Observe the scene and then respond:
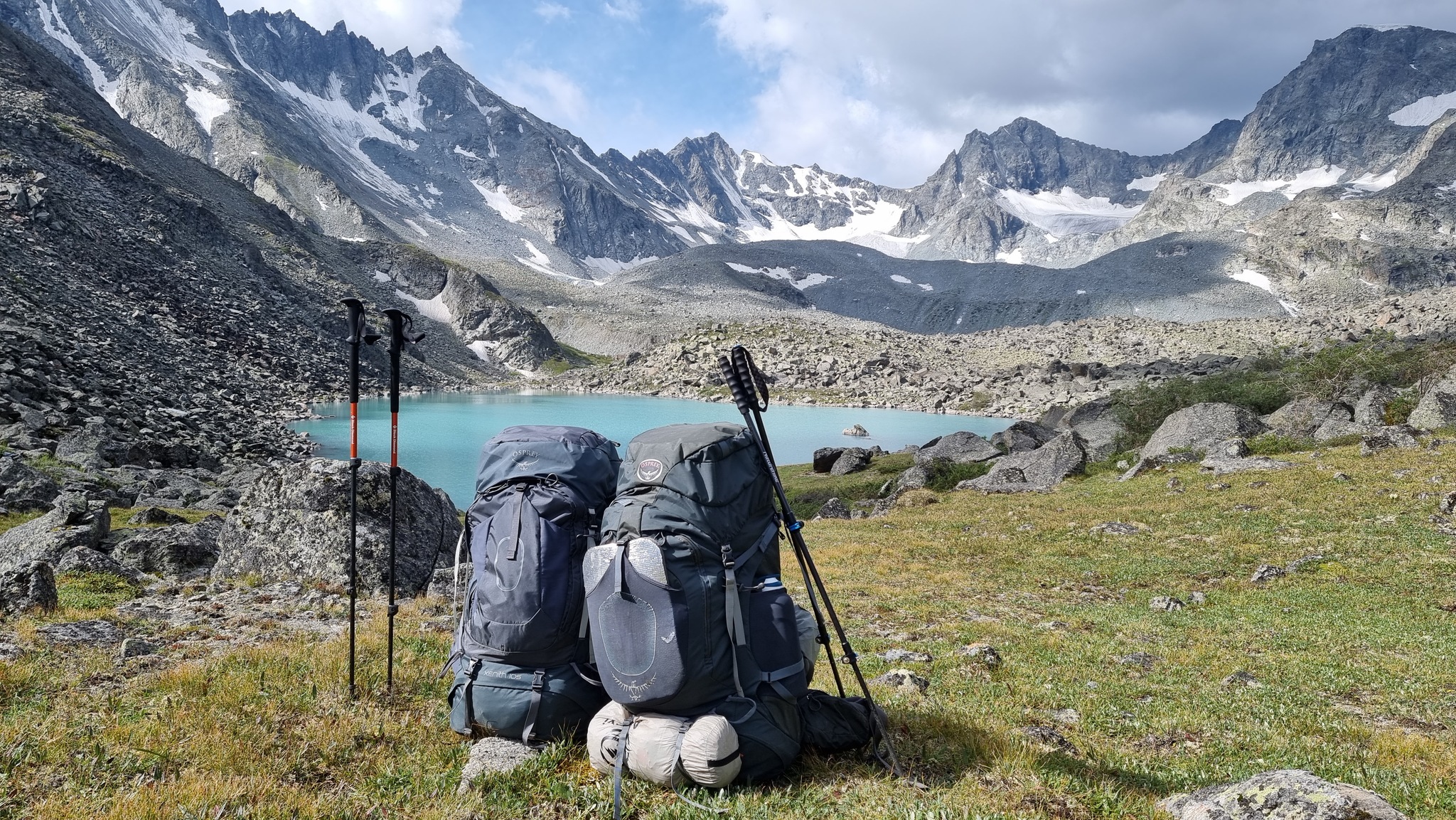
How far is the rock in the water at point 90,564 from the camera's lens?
11984 mm

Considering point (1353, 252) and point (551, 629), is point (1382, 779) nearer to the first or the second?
point (551, 629)

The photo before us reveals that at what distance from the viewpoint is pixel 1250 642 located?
1035 cm

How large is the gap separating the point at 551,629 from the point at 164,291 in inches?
3270

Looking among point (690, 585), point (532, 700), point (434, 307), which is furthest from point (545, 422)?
point (434, 307)

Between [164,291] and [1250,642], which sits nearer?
[1250,642]

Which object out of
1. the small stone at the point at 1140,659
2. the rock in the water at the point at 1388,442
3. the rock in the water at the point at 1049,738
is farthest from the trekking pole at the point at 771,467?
the rock in the water at the point at 1388,442

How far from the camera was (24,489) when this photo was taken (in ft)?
63.1

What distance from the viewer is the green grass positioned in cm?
458

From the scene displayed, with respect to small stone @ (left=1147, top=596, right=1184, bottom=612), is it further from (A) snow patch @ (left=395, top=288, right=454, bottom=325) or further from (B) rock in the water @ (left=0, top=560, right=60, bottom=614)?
(A) snow patch @ (left=395, top=288, right=454, bottom=325)

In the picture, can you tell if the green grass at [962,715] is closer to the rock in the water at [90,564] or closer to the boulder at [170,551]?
the rock in the water at [90,564]

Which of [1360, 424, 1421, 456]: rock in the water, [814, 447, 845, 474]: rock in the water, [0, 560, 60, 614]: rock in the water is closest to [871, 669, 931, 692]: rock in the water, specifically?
[0, 560, 60, 614]: rock in the water

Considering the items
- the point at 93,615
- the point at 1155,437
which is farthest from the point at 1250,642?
the point at 1155,437

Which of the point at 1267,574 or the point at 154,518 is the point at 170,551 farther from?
the point at 1267,574

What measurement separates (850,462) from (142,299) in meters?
63.8
